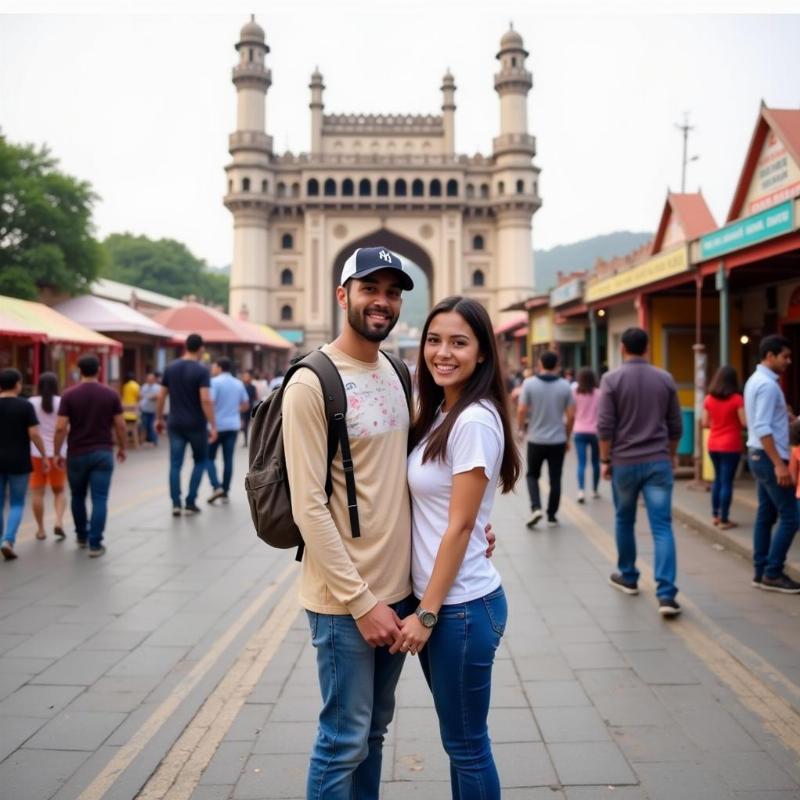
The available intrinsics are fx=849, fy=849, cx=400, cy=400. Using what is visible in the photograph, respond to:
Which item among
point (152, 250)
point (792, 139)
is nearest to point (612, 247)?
point (152, 250)

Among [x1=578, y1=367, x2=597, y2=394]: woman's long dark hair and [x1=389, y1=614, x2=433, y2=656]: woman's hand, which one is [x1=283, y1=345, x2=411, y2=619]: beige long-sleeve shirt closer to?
[x1=389, y1=614, x2=433, y2=656]: woman's hand

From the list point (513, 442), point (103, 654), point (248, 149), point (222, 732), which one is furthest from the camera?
point (248, 149)

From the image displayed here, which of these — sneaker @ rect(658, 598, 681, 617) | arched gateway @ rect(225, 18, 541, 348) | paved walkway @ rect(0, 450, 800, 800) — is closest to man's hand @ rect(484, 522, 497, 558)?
paved walkway @ rect(0, 450, 800, 800)

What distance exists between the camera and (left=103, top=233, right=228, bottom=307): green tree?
258 feet

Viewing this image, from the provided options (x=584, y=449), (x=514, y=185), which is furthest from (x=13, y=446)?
(x=514, y=185)

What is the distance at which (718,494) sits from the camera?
833 cm

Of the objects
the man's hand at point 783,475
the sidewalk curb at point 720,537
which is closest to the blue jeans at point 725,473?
the sidewalk curb at point 720,537

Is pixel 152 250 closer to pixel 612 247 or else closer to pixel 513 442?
pixel 513 442

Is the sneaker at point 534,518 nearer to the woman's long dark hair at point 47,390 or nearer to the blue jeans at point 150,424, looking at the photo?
the woman's long dark hair at point 47,390

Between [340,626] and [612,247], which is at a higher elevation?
[612,247]

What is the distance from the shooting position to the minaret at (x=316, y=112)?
6175cm

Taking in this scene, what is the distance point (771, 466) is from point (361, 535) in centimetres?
458

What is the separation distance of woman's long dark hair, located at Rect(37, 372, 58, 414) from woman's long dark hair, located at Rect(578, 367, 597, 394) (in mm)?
5999

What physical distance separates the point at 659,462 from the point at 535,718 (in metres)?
2.40
